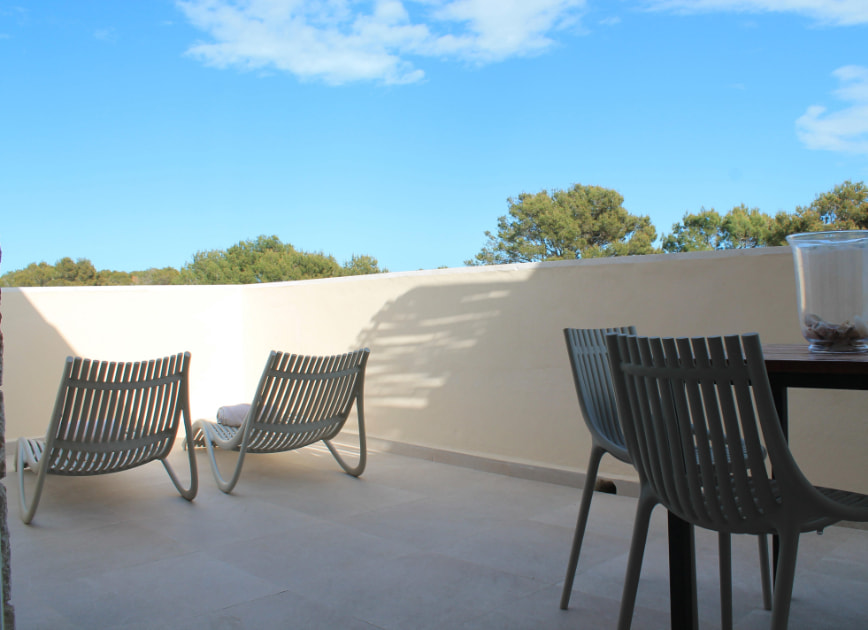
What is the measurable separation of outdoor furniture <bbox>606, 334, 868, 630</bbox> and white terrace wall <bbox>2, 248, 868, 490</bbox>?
202 cm

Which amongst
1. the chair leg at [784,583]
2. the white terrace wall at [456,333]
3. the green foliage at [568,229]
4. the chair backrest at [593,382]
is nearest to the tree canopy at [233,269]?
the green foliage at [568,229]

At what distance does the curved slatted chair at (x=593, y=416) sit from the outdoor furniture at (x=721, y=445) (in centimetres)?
57

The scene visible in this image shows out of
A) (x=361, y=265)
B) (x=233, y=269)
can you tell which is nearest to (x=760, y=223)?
(x=361, y=265)

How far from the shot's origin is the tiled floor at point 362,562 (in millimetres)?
2318

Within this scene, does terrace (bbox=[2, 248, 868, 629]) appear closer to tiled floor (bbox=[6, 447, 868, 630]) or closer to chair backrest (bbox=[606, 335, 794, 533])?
tiled floor (bbox=[6, 447, 868, 630])

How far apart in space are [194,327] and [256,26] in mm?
29468

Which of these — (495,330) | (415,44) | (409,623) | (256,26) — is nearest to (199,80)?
(256,26)

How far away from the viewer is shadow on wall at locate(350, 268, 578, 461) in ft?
14.4

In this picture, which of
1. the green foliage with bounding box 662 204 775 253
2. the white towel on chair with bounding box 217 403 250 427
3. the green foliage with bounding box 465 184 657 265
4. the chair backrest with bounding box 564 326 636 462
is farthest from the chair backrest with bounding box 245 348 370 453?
the green foliage with bounding box 662 204 775 253

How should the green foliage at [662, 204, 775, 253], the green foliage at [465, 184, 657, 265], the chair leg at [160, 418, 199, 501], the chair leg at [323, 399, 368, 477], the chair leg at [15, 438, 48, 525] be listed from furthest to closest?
the green foliage at [465, 184, 657, 265]
the green foliage at [662, 204, 775, 253]
the chair leg at [323, 399, 368, 477]
the chair leg at [160, 418, 199, 501]
the chair leg at [15, 438, 48, 525]

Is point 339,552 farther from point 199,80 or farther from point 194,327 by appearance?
point 199,80

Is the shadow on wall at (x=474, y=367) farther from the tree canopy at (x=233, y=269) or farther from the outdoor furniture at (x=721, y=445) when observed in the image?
the tree canopy at (x=233, y=269)

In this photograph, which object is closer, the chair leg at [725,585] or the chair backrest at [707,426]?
the chair backrest at [707,426]

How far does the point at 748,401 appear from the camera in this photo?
1.44m
